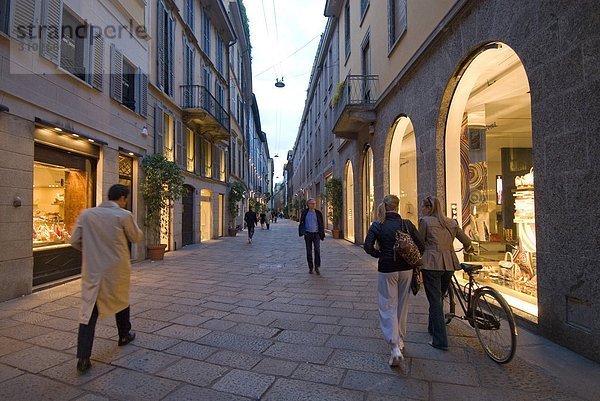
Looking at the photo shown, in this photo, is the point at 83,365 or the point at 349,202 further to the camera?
the point at 349,202

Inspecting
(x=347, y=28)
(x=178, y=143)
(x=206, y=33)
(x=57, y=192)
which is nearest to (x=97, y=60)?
(x=57, y=192)

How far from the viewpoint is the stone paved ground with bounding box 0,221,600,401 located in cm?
299

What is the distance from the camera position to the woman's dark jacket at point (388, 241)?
361 centimetres

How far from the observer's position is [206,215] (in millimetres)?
19672

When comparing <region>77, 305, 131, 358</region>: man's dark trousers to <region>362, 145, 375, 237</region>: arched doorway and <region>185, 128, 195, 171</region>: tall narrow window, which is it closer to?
<region>362, 145, 375, 237</region>: arched doorway

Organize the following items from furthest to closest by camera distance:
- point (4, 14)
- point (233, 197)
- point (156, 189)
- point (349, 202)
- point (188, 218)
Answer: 1. point (233, 197)
2. point (349, 202)
3. point (188, 218)
4. point (156, 189)
5. point (4, 14)

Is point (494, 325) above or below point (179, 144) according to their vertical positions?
below

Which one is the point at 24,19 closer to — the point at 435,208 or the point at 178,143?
the point at 435,208

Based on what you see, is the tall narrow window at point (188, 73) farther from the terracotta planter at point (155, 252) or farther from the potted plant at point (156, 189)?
the terracotta planter at point (155, 252)

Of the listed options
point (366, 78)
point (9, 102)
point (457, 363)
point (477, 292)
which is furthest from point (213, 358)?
point (366, 78)

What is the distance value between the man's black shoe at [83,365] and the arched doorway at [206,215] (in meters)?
15.4

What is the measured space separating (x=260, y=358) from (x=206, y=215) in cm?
1666

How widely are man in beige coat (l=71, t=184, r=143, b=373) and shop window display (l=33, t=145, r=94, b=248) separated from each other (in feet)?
14.7

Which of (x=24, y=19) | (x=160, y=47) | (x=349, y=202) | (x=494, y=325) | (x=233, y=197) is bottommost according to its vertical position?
(x=494, y=325)
